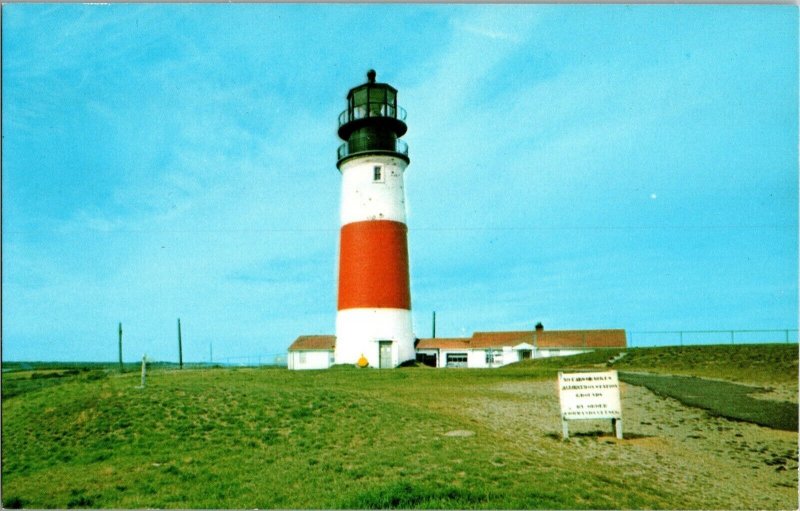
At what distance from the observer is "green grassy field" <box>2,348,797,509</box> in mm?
8109

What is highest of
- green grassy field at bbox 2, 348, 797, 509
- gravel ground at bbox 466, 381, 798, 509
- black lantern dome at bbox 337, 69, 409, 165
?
black lantern dome at bbox 337, 69, 409, 165

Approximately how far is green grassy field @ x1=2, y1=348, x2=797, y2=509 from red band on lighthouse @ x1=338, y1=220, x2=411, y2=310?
14.9 m

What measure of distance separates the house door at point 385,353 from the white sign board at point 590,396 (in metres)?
19.8

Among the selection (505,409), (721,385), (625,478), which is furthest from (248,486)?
(721,385)

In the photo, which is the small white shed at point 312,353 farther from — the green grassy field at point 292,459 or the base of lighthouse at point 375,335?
the green grassy field at point 292,459

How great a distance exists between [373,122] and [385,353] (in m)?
12.3

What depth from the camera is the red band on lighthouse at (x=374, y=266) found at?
3048cm

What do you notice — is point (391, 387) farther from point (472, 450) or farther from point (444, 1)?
point (444, 1)

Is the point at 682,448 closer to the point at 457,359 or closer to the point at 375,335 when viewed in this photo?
the point at 375,335

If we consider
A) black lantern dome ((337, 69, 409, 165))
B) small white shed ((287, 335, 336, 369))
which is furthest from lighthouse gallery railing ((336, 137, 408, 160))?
small white shed ((287, 335, 336, 369))

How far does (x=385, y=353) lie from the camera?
31109 mm

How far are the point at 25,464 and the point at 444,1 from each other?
11.0 m

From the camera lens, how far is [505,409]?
50.2 ft

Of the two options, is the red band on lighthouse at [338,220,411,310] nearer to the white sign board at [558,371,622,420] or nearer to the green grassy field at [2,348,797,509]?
the green grassy field at [2,348,797,509]
